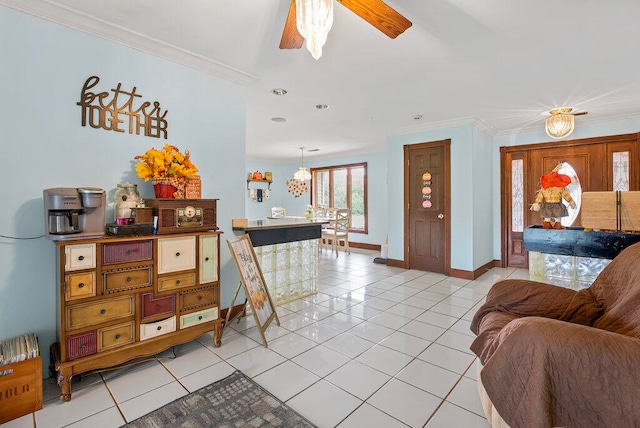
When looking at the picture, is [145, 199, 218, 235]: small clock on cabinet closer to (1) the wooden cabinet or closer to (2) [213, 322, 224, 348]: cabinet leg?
(1) the wooden cabinet

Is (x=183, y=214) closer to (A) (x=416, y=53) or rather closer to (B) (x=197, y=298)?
(B) (x=197, y=298)

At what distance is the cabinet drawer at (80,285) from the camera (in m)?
1.92

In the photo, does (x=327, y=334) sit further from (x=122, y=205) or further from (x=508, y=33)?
(x=508, y=33)

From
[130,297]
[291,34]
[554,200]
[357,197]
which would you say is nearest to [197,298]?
[130,297]

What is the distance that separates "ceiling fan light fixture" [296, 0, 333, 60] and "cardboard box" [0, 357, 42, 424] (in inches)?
96.0

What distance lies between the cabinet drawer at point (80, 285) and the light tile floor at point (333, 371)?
652 millimetres

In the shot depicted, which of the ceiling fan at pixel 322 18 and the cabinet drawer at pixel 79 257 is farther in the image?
the cabinet drawer at pixel 79 257

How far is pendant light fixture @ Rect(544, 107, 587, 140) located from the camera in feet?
13.5

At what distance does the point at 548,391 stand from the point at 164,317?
2344 millimetres

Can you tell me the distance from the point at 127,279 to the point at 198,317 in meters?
0.64

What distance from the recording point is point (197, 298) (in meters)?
2.53

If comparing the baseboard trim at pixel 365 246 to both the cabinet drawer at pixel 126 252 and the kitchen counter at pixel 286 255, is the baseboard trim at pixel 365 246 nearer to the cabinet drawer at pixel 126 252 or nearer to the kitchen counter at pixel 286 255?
the kitchen counter at pixel 286 255

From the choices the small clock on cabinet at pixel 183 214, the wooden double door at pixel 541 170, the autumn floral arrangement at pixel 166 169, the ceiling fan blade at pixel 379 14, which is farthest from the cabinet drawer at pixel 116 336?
the wooden double door at pixel 541 170

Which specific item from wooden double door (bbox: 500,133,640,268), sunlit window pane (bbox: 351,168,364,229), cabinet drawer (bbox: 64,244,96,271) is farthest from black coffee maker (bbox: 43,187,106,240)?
sunlit window pane (bbox: 351,168,364,229)
